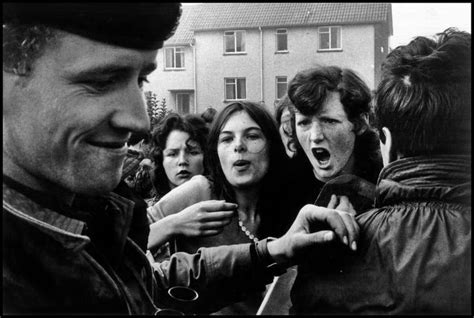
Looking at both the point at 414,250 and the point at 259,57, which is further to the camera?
the point at 259,57

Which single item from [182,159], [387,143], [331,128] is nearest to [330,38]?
[331,128]

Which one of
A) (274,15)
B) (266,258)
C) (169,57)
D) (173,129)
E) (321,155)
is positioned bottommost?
(266,258)

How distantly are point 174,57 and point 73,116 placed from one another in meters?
0.43

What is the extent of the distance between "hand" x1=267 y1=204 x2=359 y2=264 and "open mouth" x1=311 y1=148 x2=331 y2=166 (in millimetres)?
296

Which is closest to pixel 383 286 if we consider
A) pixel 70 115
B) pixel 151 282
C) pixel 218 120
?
pixel 151 282

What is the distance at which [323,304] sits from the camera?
A: 115 cm

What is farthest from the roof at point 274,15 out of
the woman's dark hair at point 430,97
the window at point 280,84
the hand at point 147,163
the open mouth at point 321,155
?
the hand at point 147,163

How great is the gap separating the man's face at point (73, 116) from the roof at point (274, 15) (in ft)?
1.09

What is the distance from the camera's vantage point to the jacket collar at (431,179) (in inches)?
42.9

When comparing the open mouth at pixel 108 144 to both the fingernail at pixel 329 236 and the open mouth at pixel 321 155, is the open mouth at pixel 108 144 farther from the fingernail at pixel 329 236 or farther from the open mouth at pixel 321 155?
the open mouth at pixel 321 155

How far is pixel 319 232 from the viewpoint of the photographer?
1.12 meters

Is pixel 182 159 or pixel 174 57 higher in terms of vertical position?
pixel 174 57

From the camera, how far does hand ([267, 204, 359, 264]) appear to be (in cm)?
111

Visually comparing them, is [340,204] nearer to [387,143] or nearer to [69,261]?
[387,143]
